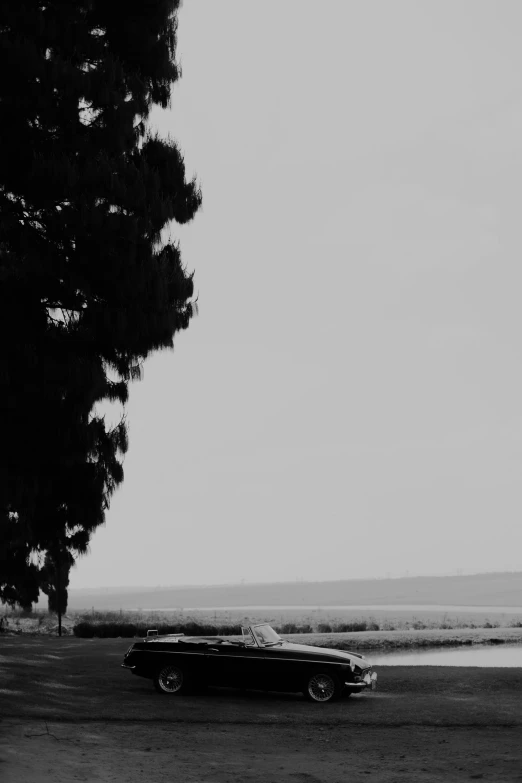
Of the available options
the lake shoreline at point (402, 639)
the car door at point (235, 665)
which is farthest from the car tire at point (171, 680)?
the lake shoreline at point (402, 639)

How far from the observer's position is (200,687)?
18.0m

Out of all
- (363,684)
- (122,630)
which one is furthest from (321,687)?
(122,630)

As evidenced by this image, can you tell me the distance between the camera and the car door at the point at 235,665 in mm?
16906

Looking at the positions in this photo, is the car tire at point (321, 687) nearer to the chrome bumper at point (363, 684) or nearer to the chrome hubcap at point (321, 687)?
the chrome hubcap at point (321, 687)

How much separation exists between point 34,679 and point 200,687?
4373 mm

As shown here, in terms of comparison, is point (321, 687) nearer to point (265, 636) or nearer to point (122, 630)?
point (265, 636)

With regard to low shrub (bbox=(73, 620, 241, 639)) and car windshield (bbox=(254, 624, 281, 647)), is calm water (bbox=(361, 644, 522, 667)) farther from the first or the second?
car windshield (bbox=(254, 624, 281, 647))

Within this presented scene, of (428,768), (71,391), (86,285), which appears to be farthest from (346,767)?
(86,285)

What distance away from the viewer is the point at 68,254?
18797 millimetres

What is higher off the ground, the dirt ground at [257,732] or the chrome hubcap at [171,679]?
the chrome hubcap at [171,679]

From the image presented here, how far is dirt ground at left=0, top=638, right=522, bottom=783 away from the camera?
10.7 meters

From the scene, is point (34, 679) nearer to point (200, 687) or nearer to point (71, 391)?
point (200, 687)

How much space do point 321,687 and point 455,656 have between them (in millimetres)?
16603

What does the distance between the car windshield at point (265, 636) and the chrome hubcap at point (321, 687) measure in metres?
1.16
